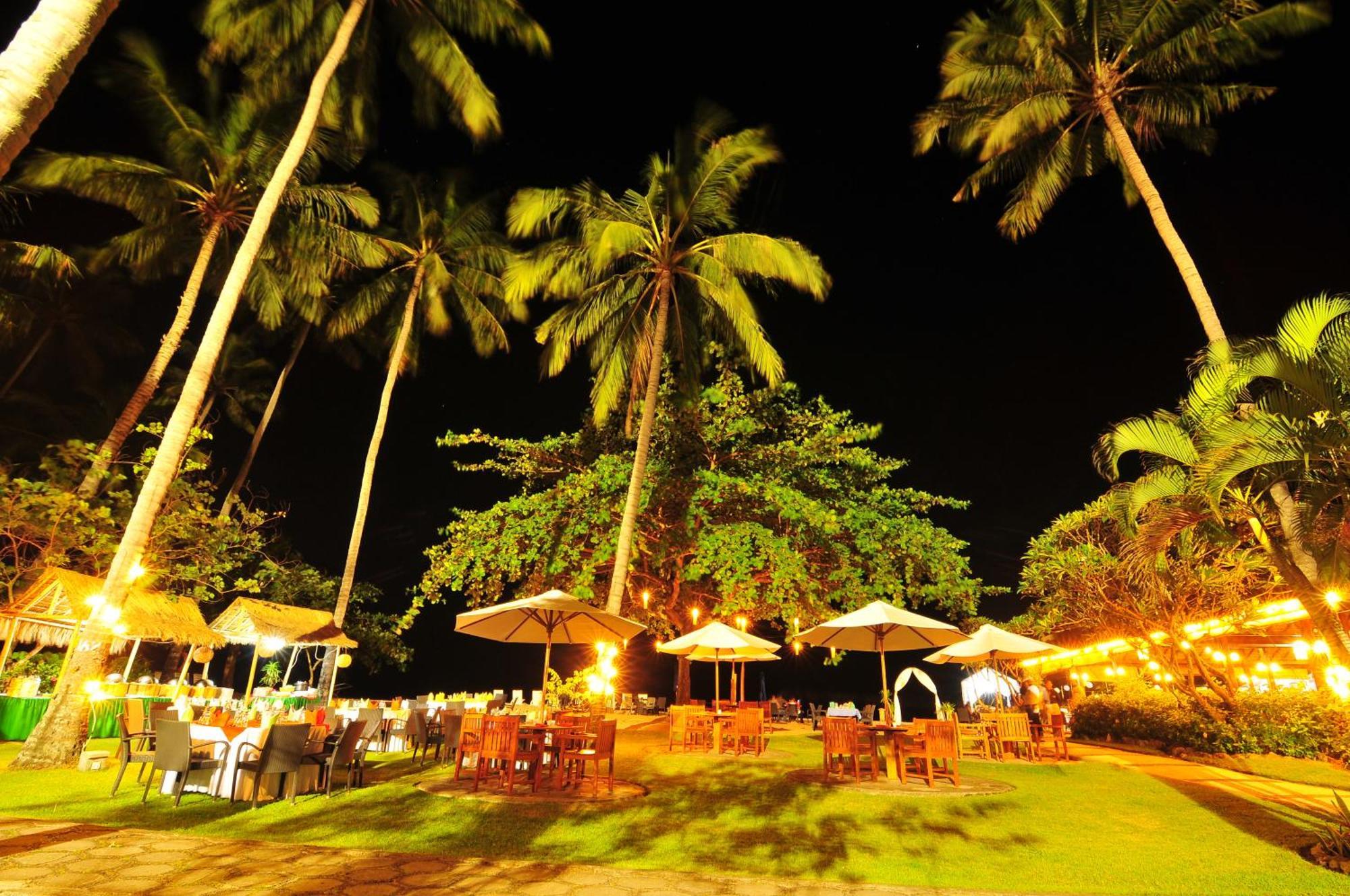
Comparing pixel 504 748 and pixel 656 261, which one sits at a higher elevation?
pixel 656 261

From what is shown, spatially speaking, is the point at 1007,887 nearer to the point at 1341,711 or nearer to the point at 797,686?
the point at 1341,711

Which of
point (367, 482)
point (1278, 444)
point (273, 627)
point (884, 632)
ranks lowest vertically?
point (884, 632)

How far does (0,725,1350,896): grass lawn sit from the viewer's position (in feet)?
16.6

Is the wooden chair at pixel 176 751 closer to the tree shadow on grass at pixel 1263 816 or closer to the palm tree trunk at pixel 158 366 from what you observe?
the palm tree trunk at pixel 158 366

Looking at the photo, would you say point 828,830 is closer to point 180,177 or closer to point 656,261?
point 656,261

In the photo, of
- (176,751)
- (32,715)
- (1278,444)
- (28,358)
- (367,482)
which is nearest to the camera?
(1278,444)

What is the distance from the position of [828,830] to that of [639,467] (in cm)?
821

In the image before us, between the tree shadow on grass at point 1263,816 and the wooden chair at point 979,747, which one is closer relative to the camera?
the tree shadow on grass at point 1263,816

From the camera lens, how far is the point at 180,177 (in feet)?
48.6

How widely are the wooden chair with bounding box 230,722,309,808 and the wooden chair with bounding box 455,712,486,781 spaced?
180 centimetres

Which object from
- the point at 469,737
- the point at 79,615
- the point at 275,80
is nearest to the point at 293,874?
the point at 469,737

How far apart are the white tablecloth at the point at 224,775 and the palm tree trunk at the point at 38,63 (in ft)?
20.3

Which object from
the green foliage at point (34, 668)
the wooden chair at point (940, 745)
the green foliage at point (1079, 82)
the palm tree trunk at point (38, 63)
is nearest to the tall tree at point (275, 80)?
the green foliage at point (34, 668)

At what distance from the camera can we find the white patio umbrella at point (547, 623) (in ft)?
28.6
